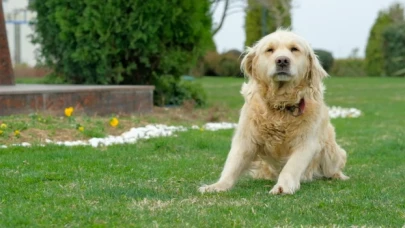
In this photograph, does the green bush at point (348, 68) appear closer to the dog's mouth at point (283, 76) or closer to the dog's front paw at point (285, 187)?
the dog's mouth at point (283, 76)

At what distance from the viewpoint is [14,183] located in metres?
5.79

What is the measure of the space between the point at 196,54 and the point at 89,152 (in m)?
7.29

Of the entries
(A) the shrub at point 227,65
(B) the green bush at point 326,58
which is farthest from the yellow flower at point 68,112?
(B) the green bush at point 326,58

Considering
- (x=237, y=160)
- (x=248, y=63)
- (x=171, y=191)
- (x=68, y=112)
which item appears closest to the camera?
(x=171, y=191)

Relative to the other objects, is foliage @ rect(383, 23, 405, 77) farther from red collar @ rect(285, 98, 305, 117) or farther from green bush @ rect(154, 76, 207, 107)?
red collar @ rect(285, 98, 305, 117)

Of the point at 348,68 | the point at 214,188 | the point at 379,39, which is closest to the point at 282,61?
the point at 214,188

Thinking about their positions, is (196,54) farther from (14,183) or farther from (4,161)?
(14,183)

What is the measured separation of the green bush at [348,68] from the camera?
41.8 m

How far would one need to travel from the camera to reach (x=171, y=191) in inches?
222

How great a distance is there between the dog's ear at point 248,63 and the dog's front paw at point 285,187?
3.48 ft

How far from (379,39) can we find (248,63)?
34554 mm

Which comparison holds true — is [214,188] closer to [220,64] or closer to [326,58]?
[220,64]

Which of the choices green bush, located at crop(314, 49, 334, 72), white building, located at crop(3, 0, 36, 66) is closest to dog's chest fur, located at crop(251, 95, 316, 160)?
white building, located at crop(3, 0, 36, 66)

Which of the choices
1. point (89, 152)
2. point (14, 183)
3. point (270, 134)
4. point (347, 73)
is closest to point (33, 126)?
point (89, 152)
